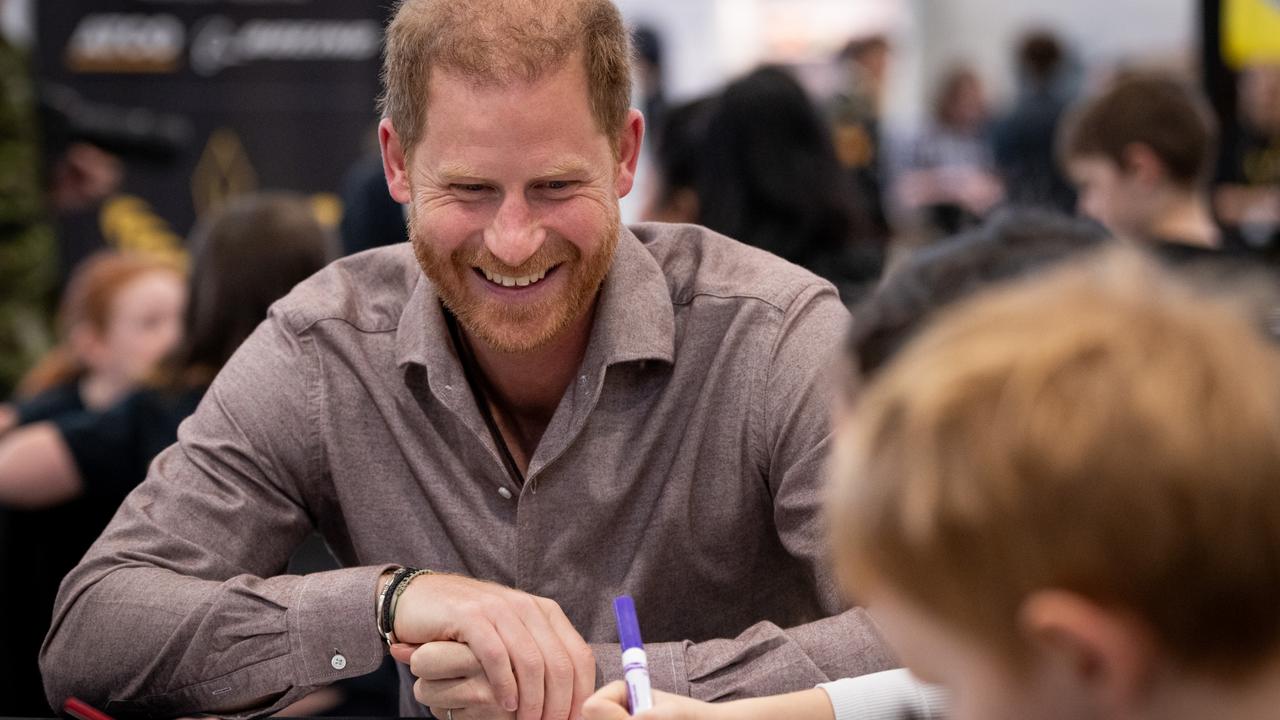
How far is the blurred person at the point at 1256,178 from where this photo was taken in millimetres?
4191

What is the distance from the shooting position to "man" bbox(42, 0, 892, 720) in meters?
1.50

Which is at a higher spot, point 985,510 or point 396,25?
point 396,25

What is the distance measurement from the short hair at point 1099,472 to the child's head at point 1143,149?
278 cm

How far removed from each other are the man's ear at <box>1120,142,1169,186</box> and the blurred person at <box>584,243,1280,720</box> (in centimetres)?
282

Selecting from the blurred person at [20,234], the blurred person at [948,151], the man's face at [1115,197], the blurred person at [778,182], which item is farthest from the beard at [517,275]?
→ the blurred person at [948,151]

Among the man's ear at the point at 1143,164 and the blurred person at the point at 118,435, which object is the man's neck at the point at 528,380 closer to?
the blurred person at the point at 118,435

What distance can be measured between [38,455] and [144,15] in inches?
83.7

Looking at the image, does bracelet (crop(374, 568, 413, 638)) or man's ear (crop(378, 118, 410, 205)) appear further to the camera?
man's ear (crop(378, 118, 410, 205))

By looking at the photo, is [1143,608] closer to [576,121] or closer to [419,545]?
[576,121]

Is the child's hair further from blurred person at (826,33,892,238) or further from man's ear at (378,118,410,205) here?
blurred person at (826,33,892,238)

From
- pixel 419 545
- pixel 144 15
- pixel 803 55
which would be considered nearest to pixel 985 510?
pixel 419 545

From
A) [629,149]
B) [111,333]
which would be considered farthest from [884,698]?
[111,333]

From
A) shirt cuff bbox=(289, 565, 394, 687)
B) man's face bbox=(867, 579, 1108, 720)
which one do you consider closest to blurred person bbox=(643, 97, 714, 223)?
shirt cuff bbox=(289, 565, 394, 687)

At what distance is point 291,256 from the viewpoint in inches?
111
